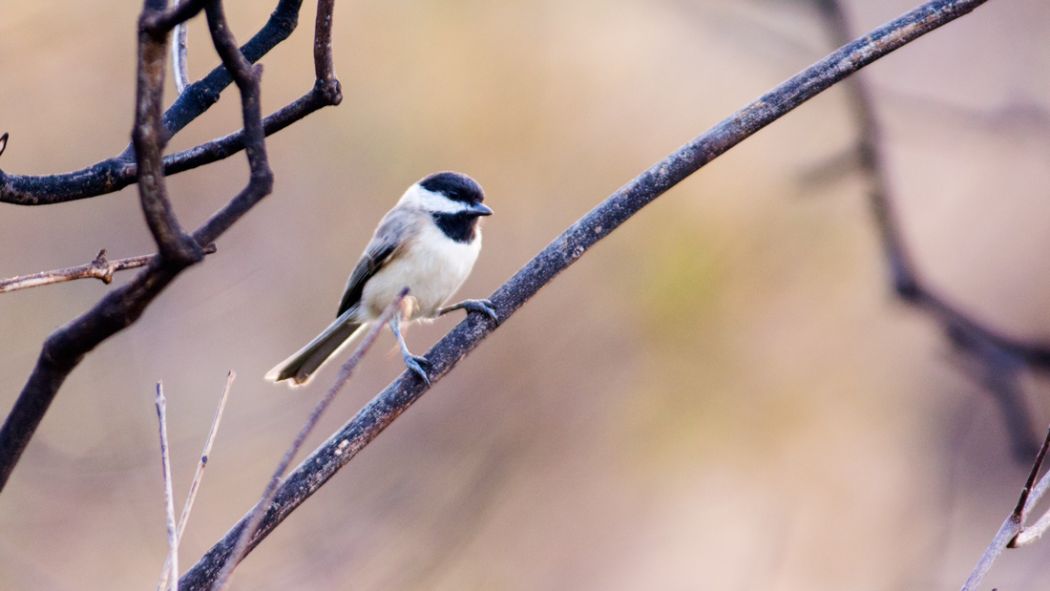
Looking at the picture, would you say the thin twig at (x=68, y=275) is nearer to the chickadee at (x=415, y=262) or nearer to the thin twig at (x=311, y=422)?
the thin twig at (x=311, y=422)

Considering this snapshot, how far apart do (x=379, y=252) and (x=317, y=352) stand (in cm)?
30

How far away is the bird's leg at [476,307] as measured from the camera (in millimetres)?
1035

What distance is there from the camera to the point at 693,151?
104 centimetres

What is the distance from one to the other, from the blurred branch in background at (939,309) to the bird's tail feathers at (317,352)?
50.8 inches

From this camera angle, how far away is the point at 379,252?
2521 millimetres

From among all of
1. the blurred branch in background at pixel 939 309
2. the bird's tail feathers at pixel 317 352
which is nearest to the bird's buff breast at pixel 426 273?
the bird's tail feathers at pixel 317 352

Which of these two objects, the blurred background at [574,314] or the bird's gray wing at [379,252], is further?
the blurred background at [574,314]

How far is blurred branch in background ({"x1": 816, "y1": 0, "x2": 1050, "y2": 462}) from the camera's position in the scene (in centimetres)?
193

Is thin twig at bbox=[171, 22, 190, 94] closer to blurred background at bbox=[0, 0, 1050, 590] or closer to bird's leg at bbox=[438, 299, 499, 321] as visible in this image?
bird's leg at bbox=[438, 299, 499, 321]

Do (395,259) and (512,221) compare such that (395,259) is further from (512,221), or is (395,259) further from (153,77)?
(153,77)

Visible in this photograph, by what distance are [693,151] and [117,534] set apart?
2706 millimetres

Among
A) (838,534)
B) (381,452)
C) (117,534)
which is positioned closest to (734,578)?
(838,534)

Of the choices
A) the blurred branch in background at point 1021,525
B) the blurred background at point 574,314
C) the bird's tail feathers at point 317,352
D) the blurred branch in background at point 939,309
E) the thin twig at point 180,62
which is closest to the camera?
the blurred branch in background at point 1021,525

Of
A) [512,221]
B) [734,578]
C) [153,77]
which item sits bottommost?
[734,578]
